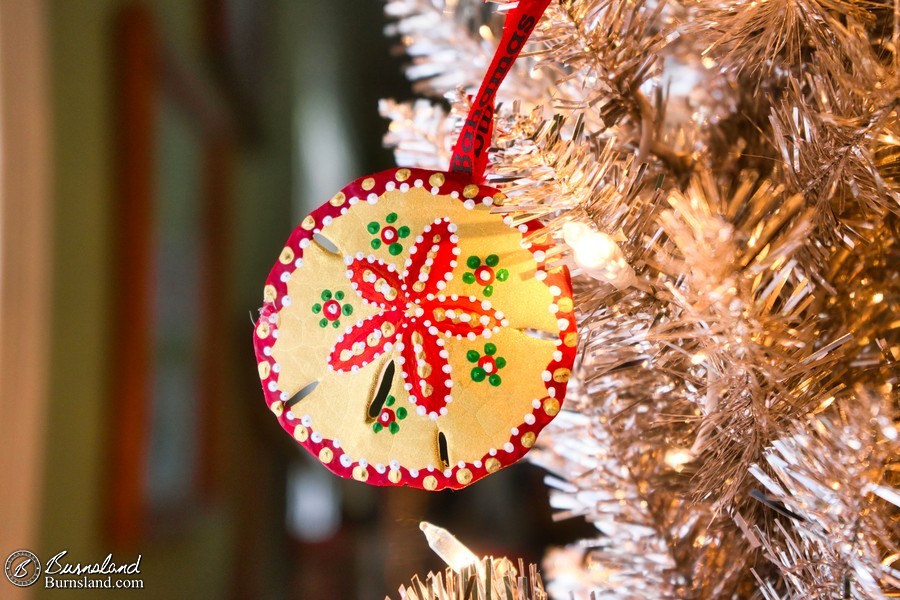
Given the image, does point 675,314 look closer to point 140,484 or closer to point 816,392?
point 816,392

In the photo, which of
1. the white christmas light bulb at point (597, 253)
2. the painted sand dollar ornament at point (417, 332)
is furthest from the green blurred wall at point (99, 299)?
the white christmas light bulb at point (597, 253)

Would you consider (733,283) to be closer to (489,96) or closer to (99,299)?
(489,96)

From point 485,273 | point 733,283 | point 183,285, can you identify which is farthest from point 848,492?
point 183,285

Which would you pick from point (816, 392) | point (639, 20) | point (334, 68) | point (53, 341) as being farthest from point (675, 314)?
point (53, 341)

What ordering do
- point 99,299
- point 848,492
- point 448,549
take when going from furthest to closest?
1. point 99,299
2. point 448,549
3. point 848,492

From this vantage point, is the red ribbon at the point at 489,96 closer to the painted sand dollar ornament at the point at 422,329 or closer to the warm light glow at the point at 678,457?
the painted sand dollar ornament at the point at 422,329

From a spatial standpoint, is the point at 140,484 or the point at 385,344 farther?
the point at 140,484
